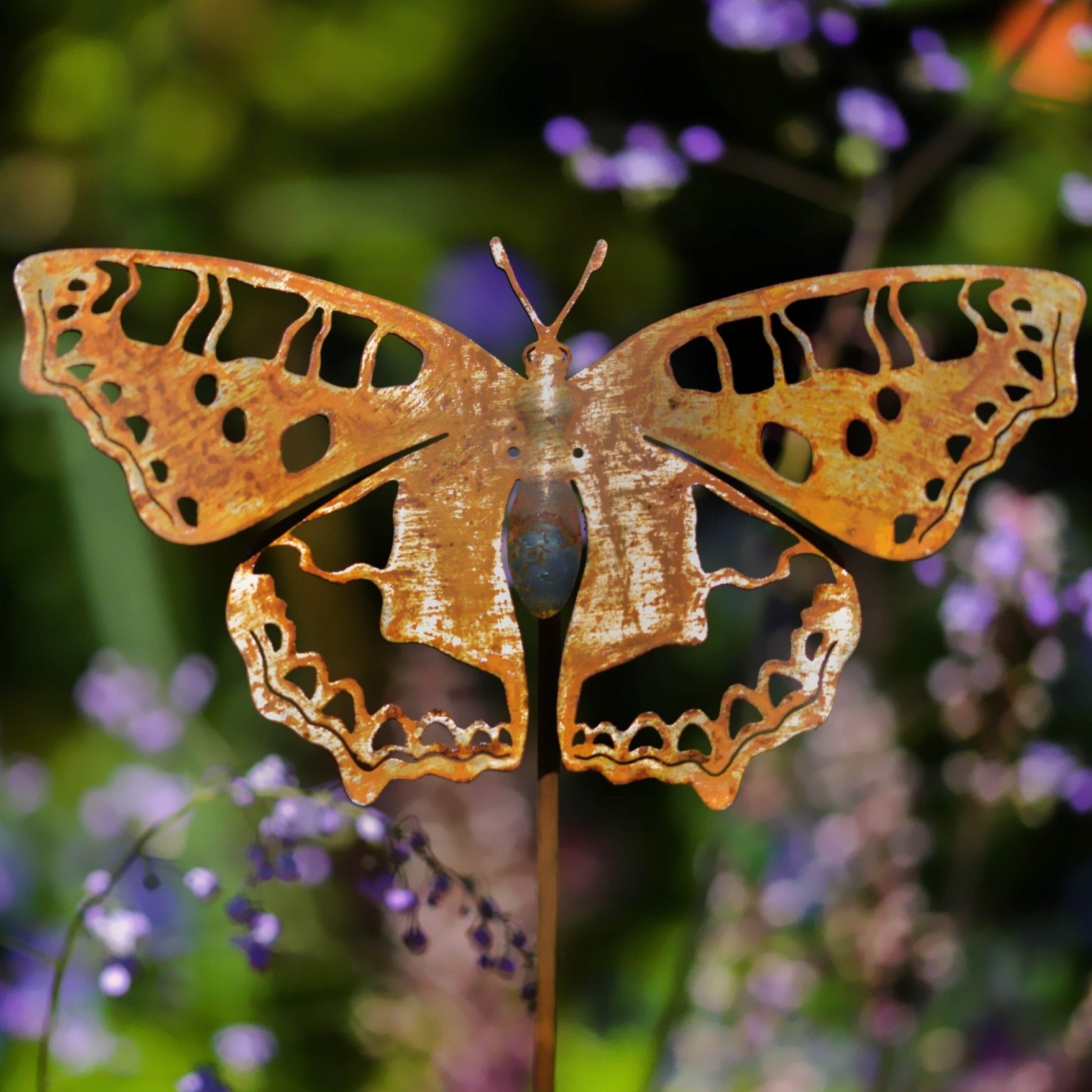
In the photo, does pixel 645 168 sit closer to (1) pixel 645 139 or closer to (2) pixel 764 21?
(1) pixel 645 139

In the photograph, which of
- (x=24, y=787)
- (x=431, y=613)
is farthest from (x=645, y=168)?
(x=24, y=787)

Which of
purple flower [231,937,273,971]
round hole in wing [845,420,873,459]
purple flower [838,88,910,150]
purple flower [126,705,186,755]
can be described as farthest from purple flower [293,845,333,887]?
purple flower [838,88,910,150]

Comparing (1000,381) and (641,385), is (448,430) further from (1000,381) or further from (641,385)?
(1000,381)

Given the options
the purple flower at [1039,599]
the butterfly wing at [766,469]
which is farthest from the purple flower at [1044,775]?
the butterfly wing at [766,469]

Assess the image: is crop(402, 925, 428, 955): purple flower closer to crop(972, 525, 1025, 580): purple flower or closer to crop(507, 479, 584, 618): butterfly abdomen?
crop(507, 479, 584, 618): butterfly abdomen

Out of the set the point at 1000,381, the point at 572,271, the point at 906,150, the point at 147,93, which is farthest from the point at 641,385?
the point at 147,93

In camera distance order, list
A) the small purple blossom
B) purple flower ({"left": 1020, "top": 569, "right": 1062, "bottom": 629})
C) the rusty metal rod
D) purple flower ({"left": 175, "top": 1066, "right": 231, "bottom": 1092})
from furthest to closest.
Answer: the small purple blossom
purple flower ({"left": 1020, "top": 569, "right": 1062, "bottom": 629})
purple flower ({"left": 175, "top": 1066, "right": 231, "bottom": 1092})
the rusty metal rod

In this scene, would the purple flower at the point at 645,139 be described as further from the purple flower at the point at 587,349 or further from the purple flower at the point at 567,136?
the purple flower at the point at 587,349
